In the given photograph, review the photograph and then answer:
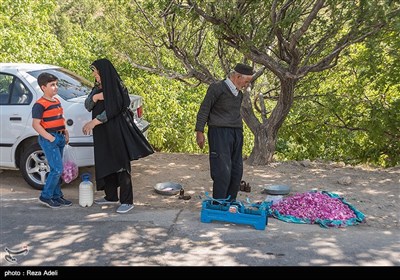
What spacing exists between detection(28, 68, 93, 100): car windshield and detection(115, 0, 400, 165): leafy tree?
Result: 1.58 metres

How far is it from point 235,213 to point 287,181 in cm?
228

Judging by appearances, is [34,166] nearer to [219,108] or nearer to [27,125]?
[27,125]

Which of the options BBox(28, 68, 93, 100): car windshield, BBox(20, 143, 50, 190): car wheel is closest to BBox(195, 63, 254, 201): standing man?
BBox(28, 68, 93, 100): car windshield

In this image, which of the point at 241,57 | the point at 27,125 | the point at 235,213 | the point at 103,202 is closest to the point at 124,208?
the point at 103,202

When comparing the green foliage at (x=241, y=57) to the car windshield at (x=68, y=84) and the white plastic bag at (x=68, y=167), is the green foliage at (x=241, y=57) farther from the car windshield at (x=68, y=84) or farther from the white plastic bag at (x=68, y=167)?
the white plastic bag at (x=68, y=167)

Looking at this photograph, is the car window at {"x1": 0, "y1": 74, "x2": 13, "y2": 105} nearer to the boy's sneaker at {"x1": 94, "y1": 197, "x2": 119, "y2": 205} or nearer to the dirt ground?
the boy's sneaker at {"x1": 94, "y1": 197, "x2": 119, "y2": 205}

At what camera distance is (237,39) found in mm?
6793

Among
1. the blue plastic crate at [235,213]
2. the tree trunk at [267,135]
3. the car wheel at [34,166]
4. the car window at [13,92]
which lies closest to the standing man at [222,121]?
the blue plastic crate at [235,213]

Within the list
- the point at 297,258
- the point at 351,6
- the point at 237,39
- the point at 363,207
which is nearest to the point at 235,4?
the point at 237,39

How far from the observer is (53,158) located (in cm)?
534

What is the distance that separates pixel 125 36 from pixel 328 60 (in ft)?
14.3

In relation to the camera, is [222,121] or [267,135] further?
[267,135]

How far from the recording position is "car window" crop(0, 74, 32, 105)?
245 inches

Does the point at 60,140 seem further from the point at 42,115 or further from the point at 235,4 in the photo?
the point at 235,4
